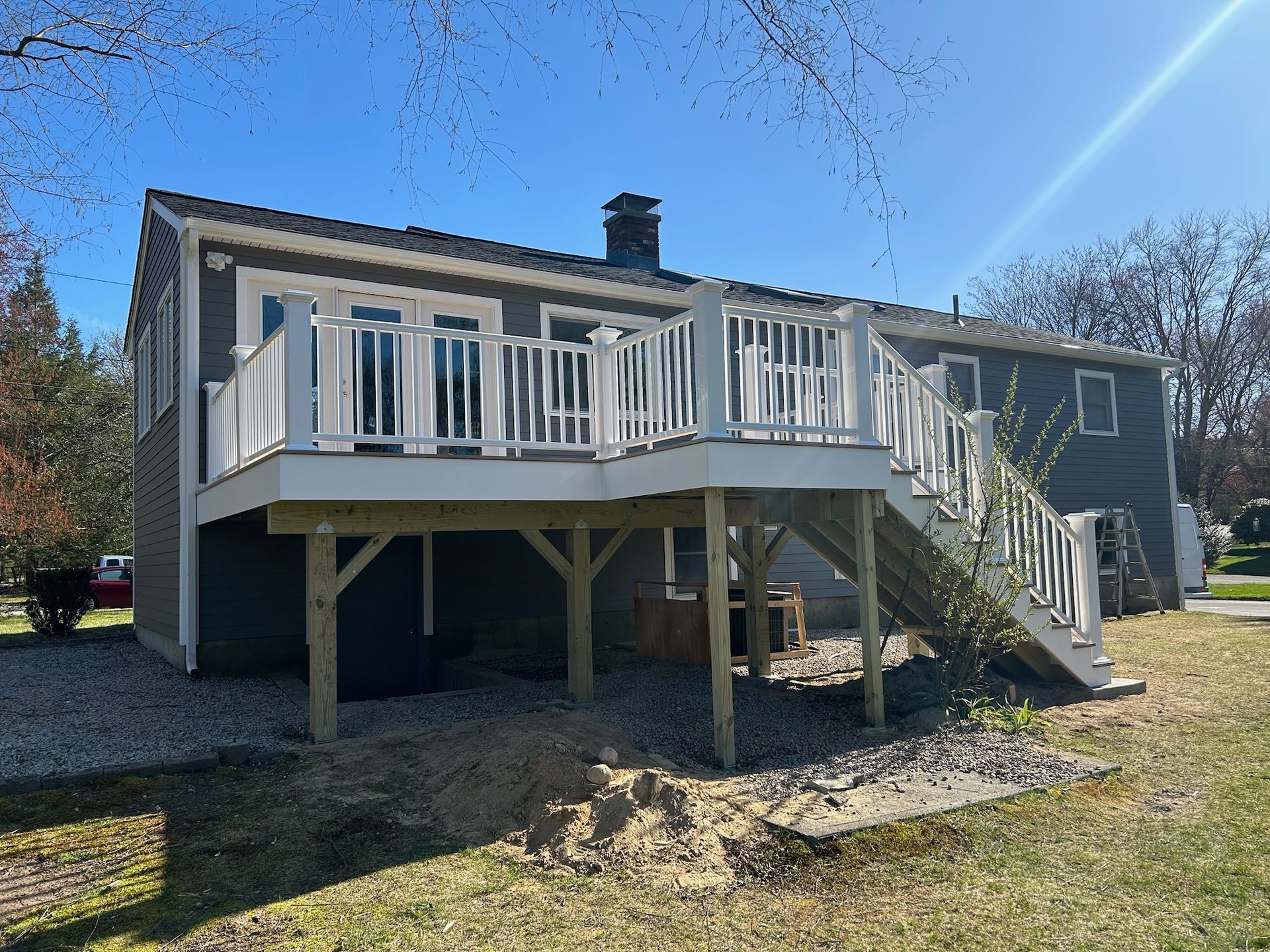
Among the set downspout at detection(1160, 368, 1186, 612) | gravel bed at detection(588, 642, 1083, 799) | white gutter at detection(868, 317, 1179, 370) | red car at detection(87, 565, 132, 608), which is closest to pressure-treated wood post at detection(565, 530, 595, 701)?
gravel bed at detection(588, 642, 1083, 799)

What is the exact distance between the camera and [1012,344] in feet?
47.5

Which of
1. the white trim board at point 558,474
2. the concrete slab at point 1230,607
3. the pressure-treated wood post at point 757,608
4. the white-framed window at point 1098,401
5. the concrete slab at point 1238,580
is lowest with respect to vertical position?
the concrete slab at point 1230,607

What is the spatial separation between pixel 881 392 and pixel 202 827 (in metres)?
5.38

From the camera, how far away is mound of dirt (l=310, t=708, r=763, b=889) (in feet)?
13.5

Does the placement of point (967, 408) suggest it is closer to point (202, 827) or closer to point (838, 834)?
point (838, 834)

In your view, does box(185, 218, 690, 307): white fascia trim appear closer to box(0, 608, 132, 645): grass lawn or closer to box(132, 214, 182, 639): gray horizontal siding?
box(132, 214, 182, 639): gray horizontal siding

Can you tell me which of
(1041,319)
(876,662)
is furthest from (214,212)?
(1041,319)

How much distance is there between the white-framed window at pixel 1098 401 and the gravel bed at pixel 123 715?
13.8m

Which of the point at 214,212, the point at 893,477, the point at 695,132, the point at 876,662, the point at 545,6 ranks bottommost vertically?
the point at 876,662

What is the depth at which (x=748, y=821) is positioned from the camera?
4.46 meters

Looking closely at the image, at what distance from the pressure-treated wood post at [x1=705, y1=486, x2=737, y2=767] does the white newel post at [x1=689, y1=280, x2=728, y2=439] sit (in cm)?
43

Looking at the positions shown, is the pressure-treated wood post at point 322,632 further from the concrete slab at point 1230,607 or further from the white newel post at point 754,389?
the concrete slab at point 1230,607

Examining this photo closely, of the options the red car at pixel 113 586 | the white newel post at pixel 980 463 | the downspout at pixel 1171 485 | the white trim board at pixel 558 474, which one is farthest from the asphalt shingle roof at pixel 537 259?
the red car at pixel 113 586

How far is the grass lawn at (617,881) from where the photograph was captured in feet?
10.9
